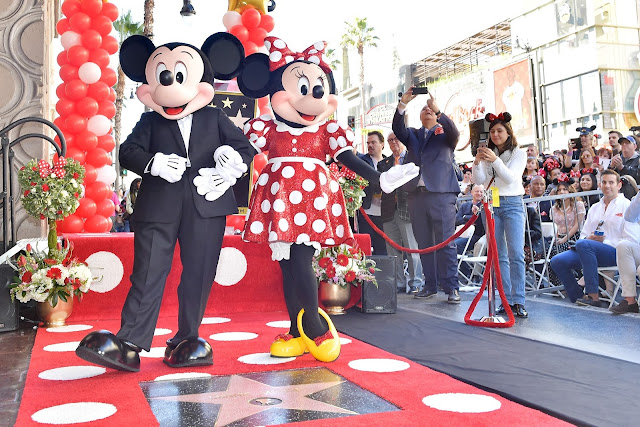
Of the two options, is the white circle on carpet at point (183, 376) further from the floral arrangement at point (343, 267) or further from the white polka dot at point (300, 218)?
the floral arrangement at point (343, 267)

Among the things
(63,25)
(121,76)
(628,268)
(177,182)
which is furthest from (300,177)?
(121,76)

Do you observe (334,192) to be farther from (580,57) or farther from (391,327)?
(580,57)

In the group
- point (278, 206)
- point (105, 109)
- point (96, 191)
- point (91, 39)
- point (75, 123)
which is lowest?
point (278, 206)

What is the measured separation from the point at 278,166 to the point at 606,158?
589 centimetres

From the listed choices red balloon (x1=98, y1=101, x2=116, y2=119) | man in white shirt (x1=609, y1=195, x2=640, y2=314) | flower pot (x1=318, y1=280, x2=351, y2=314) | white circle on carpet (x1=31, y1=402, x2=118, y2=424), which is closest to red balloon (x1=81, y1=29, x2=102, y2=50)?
red balloon (x1=98, y1=101, x2=116, y2=119)

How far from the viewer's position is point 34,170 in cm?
436

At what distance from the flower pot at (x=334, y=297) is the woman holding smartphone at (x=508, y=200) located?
1194mm

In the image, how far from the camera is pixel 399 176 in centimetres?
292

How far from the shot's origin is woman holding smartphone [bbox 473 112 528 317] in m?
4.44

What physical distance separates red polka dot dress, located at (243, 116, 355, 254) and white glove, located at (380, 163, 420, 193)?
0.32 meters

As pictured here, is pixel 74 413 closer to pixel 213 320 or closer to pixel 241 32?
pixel 213 320

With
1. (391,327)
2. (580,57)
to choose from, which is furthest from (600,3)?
(391,327)

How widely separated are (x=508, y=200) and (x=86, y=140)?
4.76 metres

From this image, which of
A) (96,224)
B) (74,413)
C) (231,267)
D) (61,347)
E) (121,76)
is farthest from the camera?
(121,76)
